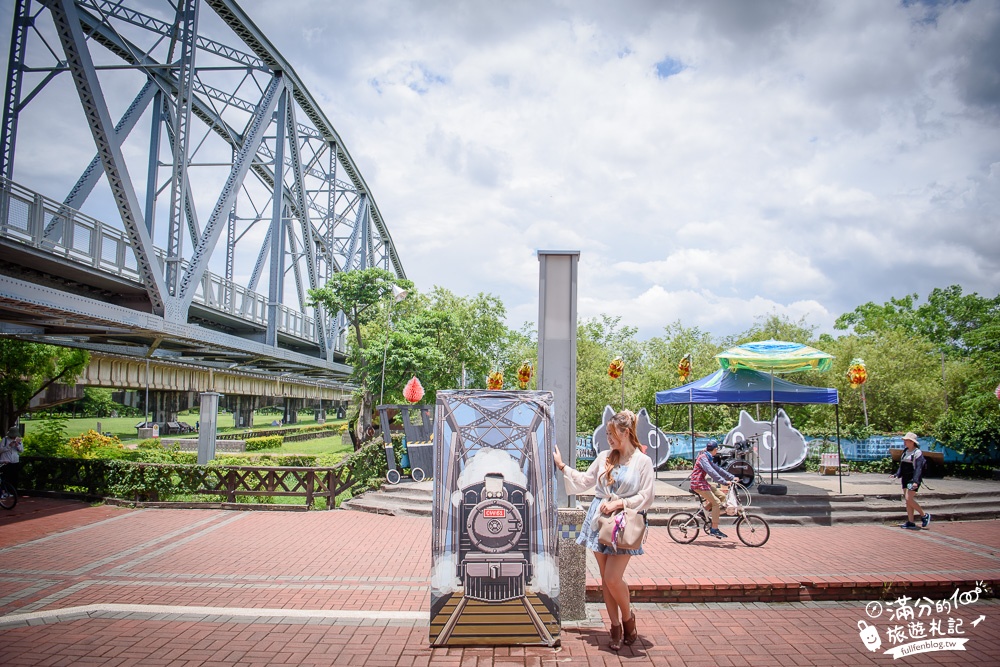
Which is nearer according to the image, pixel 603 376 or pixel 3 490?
pixel 3 490

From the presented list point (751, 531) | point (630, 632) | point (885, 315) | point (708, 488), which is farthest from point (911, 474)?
point (885, 315)

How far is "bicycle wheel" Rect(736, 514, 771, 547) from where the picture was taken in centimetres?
888

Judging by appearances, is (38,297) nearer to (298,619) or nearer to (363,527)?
(363,527)

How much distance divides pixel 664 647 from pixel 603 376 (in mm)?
20887

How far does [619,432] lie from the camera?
4.85 meters

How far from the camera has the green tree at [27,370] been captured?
17.4 metres

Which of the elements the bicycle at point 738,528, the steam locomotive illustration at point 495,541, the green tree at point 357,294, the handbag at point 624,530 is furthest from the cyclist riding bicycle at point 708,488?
the green tree at point 357,294

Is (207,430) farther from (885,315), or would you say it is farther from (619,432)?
(885,315)

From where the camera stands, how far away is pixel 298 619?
5691 millimetres

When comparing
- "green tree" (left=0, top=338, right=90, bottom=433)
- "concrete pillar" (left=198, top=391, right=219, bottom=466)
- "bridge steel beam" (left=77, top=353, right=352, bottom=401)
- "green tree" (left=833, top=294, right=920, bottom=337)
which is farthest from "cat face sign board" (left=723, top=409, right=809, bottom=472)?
"green tree" (left=833, top=294, right=920, bottom=337)

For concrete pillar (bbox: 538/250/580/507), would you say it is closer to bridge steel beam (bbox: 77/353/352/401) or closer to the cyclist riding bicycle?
the cyclist riding bicycle

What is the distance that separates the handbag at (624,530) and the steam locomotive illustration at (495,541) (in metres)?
0.66

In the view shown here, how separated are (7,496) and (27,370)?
7343 millimetres

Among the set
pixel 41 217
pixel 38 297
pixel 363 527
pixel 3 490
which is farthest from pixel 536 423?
pixel 3 490
